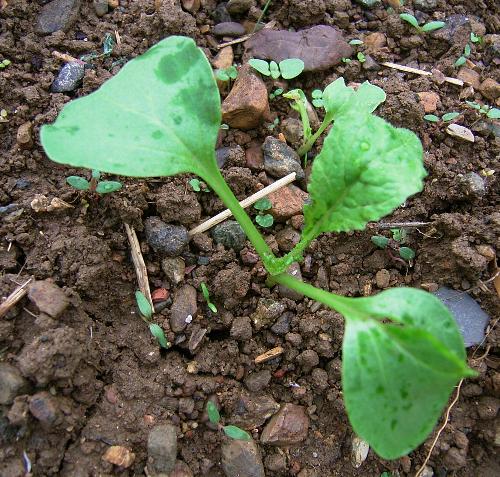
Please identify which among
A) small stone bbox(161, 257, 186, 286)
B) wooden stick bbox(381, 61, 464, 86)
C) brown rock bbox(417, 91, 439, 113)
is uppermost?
wooden stick bbox(381, 61, 464, 86)

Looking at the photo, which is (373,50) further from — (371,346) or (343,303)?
(371,346)

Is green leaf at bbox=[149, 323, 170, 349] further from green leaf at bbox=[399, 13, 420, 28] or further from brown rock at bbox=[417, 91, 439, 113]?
green leaf at bbox=[399, 13, 420, 28]

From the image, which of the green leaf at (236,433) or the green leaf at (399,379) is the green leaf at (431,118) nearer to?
the green leaf at (399,379)

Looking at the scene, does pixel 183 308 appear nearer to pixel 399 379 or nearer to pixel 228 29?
pixel 399 379

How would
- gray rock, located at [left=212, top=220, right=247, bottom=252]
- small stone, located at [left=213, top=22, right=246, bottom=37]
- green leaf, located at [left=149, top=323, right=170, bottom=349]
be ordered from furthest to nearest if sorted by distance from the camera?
small stone, located at [left=213, top=22, right=246, bottom=37], gray rock, located at [left=212, top=220, right=247, bottom=252], green leaf, located at [left=149, top=323, right=170, bottom=349]

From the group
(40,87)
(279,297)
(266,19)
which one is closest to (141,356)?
(279,297)

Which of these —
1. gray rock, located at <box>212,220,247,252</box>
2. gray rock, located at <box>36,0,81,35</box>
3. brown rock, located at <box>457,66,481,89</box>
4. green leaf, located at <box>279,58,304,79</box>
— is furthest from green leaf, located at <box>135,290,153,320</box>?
brown rock, located at <box>457,66,481,89</box>

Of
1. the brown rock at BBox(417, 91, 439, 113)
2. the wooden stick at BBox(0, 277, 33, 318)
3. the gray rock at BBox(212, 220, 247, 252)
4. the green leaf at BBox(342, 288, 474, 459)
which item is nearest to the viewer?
the green leaf at BBox(342, 288, 474, 459)
